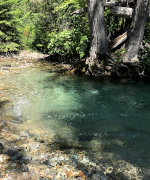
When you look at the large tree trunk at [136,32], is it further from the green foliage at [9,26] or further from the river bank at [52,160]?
the green foliage at [9,26]

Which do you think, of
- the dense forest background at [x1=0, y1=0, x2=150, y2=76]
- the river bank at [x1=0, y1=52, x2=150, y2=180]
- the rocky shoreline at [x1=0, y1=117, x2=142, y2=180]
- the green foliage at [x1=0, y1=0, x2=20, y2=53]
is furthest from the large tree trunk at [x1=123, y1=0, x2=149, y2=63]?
the green foliage at [x1=0, y1=0, x2=20, y2=53]

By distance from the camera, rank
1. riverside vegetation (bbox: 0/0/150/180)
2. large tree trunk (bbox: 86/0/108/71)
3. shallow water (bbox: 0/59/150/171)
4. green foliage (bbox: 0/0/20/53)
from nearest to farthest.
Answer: riverside vegetation (bbox: 0/0/150/180)
shallow water (bbox: 0/59/150/171)
large tree trunk (bbox: 86/0/108/71)
green foliage (bbox: 0/0/20/53)

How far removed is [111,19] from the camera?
37.3ft

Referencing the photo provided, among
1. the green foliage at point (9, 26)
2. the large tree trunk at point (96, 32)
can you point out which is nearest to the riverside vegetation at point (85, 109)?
the large tree trunk at point (96, 32)

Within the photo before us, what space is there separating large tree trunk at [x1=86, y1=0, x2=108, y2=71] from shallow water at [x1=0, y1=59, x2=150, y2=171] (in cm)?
127

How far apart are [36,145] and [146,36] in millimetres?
9274

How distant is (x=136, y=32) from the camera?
9.20 m

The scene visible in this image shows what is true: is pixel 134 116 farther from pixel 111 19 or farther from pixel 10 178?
pixel 111 19

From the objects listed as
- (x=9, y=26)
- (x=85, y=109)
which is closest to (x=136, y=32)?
(x=85, y=109)

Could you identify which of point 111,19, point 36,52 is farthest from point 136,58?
point 36,52

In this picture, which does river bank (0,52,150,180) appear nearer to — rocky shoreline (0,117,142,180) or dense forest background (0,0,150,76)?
rocky shoreline (0,117,142,180)

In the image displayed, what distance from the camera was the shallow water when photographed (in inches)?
168

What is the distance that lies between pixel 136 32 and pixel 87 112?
5460 mm

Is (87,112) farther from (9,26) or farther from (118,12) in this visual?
(9,26)
